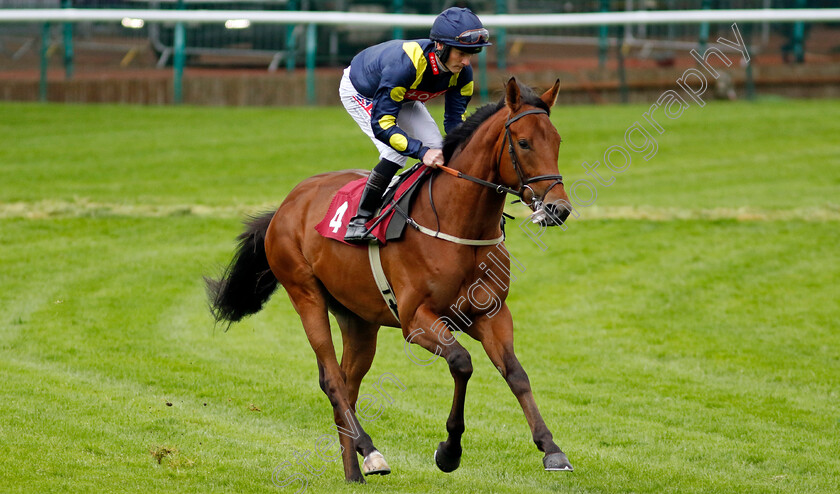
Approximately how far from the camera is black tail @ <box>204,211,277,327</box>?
281 inches

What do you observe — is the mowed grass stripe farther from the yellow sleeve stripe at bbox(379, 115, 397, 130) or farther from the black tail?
the yellow sleeve stripe at bbox(379, 115, 397, 130)

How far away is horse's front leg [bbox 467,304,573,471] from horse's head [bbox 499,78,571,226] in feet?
2.38

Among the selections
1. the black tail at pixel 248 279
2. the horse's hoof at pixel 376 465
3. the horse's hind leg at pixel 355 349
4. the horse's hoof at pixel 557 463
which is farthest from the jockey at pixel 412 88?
the horse's hoof at pixel 557 463

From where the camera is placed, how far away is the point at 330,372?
6195 mm

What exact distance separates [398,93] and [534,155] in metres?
→ 1.00

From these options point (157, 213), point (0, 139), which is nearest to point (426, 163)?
point (157, 213)

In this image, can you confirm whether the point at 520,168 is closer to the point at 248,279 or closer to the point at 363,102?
the point at 363,102

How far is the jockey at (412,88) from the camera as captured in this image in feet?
17.9

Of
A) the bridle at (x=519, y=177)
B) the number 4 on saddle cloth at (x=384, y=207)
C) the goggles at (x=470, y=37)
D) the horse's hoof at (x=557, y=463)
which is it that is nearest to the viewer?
the horse's hoof at (x=557, y=463)

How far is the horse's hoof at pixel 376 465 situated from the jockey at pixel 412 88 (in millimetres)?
1231

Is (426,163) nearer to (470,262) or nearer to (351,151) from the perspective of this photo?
(470,262)

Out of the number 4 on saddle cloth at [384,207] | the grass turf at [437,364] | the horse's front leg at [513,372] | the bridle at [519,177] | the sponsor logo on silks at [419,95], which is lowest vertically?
the grass turf at [437,364]

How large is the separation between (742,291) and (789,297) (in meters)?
0.52

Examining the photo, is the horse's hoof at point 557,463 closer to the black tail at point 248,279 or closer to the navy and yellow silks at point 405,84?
the navy and yellow silks at point 405,84
